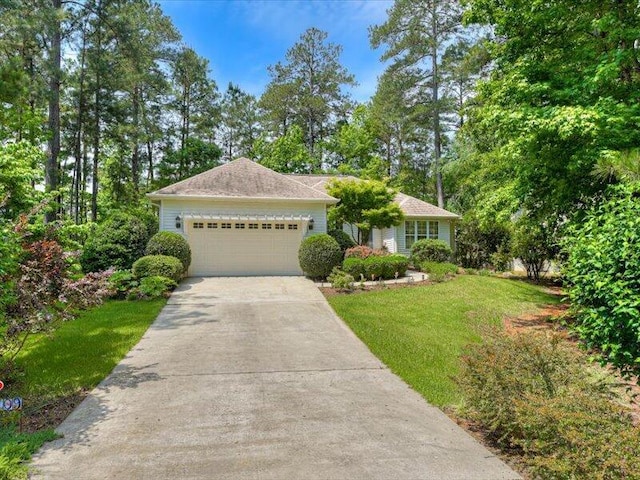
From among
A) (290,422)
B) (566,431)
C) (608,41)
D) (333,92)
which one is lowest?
(290,422)

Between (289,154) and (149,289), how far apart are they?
2206 centimetres

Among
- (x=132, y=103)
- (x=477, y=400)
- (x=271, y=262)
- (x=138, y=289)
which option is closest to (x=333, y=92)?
(x=132, y=103)

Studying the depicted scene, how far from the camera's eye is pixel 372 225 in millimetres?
17578

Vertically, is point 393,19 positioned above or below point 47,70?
above

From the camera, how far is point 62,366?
638cm

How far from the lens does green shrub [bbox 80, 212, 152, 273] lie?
13.3 meters

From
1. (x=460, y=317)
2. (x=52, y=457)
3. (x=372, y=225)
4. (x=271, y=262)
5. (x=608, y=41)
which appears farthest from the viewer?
(x=372, y=225)

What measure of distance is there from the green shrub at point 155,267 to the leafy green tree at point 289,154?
2008 centimetres

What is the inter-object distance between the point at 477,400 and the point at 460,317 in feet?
20.1

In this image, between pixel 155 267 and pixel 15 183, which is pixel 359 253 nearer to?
pixel 155 267

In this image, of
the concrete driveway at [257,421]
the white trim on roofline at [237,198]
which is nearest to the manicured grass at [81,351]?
the concrete driveway at [257,421]

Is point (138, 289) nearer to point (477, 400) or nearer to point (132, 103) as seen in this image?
point (477, 400)

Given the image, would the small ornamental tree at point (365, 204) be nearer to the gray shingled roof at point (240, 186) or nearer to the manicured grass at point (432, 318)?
the gray shingled roof at point (240, 186)

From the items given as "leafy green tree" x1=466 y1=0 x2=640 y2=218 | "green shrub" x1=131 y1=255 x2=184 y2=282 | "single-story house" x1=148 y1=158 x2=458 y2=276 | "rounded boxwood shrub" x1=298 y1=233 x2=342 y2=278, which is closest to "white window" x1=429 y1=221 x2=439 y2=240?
"single-story house" x1=148 y1=158 x2=458 y2=276
